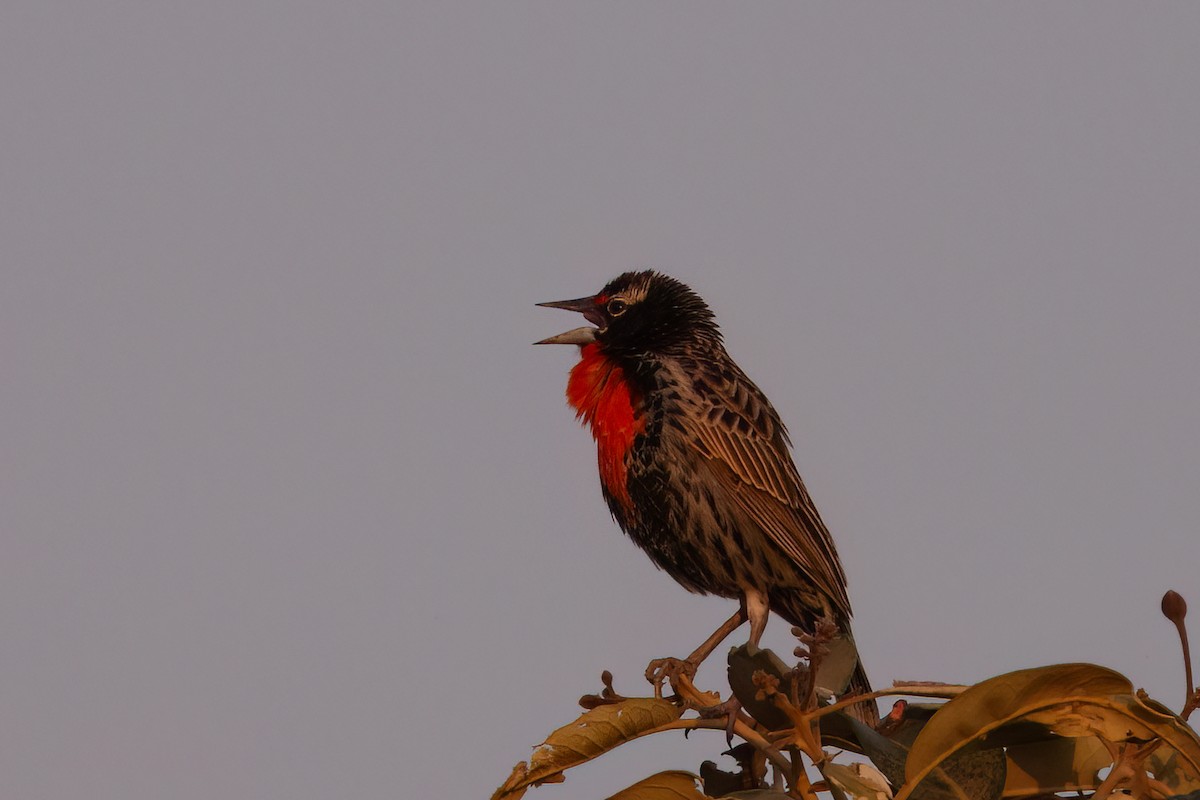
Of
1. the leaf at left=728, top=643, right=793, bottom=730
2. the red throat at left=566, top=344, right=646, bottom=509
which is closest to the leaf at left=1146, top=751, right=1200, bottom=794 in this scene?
the leaf at left=728, top=643, right=793, bottom=730

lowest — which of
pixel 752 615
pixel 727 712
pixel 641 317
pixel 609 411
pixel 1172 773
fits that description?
pixel 1172 773

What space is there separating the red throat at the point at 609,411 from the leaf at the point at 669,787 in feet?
9.76

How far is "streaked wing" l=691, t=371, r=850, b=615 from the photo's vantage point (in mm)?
6062

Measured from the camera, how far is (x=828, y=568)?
6215 mm

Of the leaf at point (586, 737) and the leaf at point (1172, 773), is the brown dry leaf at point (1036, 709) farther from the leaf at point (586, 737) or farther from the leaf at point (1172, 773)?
the leaf at point (586, 737)

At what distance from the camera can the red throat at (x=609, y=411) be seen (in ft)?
20.0

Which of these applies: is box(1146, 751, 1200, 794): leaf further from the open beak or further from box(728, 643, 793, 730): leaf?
the open beak

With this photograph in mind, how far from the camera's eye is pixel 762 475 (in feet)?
20.3

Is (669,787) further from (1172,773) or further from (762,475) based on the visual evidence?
(762,475)

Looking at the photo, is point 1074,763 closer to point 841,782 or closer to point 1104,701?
point 1104,701

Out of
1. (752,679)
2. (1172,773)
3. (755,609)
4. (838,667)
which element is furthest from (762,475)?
(1172,773)

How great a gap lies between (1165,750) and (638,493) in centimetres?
323

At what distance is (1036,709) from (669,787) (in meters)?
0.84

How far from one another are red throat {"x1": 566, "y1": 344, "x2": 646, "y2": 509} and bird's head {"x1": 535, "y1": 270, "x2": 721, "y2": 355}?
5.6 inches
